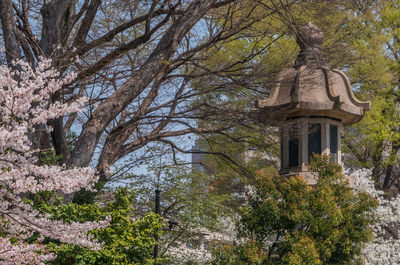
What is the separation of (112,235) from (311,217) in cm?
333

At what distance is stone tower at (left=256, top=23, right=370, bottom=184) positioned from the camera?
11.2m

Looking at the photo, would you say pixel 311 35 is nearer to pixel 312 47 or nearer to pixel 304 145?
pixel 312 47

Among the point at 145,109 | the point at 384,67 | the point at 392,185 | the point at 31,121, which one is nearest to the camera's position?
the point at 31,121

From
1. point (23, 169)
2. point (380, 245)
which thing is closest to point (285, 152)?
point (380, 245)

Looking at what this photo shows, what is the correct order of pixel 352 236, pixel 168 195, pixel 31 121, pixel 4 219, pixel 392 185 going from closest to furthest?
pixel 31 121, pixel 4 219, pixel 352 236, pixel 168 195, pixel 392 185

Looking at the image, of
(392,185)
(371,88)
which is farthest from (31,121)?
(392,185)

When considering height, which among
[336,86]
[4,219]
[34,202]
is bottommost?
[4,219]

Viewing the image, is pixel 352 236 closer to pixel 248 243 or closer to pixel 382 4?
pixel 248 243

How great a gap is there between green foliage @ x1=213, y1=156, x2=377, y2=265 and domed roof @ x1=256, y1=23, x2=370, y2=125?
5.69ft

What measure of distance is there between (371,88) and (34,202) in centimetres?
1103

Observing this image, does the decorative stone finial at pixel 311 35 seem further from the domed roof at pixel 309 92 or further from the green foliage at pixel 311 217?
the green foliage at pixel 311 217

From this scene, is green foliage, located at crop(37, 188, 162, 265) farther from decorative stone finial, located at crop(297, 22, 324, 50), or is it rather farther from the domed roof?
decorative stone finial, located at crop(297, 22, 324, 50)

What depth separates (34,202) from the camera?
8453mm

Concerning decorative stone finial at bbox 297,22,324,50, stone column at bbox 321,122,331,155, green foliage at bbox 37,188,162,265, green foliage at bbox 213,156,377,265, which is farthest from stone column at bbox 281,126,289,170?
green foliage at bbox 37,188,162,265
